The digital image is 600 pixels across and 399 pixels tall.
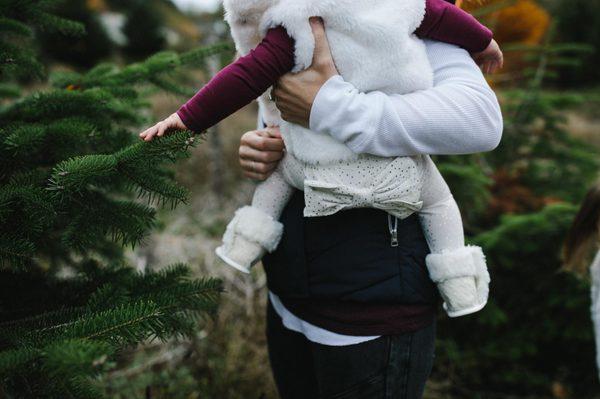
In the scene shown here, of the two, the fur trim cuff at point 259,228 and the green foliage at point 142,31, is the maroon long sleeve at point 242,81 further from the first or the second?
the green foliage at point 142,31

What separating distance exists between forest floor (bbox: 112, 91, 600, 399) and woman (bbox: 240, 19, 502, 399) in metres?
0.32

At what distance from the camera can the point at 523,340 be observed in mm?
2750

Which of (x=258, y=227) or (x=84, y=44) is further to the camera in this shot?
(x=84, y=44)

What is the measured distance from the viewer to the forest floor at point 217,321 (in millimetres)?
2482

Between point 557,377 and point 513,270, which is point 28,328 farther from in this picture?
point 557,377

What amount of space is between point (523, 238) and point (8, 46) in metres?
2.58

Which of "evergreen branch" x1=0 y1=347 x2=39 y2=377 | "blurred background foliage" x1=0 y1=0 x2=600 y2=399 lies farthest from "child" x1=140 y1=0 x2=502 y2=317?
"blurred background foliage" x1=0 y1=0 x2=600 y2=399

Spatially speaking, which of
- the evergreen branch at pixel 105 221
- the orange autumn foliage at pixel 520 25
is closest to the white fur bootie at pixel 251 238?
the evergreen branch at pixel 105 221

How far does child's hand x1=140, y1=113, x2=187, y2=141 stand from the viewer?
3.35 feet

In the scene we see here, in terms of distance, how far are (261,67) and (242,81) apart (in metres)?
0.05

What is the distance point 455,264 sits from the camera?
1125mm

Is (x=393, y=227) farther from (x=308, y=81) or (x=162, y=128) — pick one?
(x=162, y=128)

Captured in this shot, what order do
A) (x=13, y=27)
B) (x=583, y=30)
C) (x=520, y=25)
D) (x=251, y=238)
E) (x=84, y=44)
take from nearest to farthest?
(x=251, y=238) → (x=13, y=27) → (x=520, y=25) → (x=84, y=44) → (x=583, y=30)

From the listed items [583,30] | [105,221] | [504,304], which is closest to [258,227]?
[105,221]
